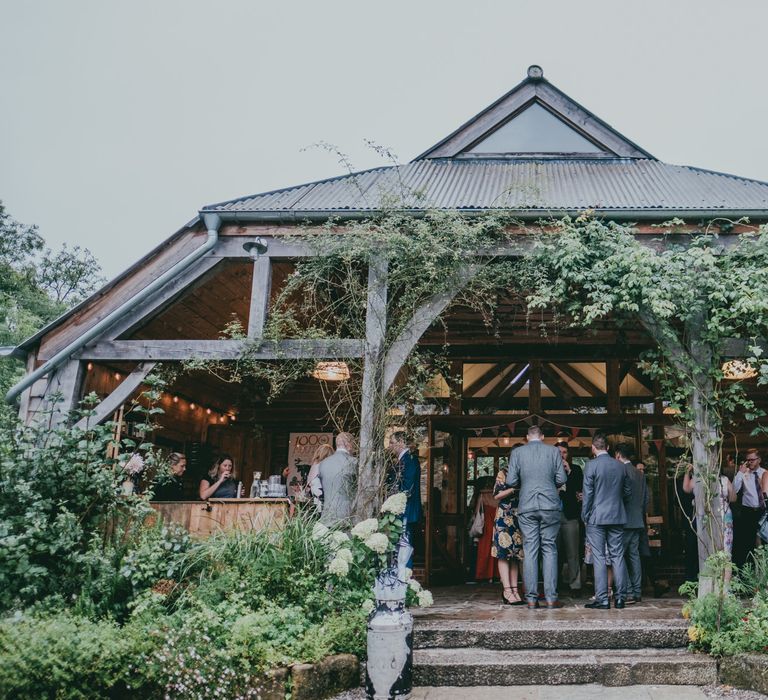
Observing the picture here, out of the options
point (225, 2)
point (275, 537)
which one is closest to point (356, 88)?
point (225, 2)

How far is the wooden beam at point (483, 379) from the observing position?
1025 centimetres

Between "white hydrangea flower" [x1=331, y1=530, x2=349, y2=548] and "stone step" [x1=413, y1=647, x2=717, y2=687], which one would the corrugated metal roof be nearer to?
"white hydrangea flower" [x1=331, y1=530, x2=349, y2=548]

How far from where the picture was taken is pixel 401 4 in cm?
1902

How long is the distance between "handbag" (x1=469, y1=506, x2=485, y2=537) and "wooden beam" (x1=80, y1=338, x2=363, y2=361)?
13.3 ft

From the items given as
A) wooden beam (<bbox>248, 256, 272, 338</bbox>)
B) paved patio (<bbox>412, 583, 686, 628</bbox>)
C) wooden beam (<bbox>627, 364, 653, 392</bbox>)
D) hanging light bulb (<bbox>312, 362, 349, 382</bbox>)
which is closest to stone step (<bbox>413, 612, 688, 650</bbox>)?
paved patio (<bbox>412, 583, 686, 628</bbox>)

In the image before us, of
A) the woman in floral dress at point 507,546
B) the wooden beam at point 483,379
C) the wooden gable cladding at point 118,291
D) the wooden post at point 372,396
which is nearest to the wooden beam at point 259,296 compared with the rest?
the wooden gable cladding at point 118,291

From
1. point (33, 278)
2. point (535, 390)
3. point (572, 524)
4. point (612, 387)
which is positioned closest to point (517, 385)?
point (535, 390)

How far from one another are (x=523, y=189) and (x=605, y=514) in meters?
3.22

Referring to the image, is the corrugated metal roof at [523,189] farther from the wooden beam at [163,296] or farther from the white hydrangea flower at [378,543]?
the white hydrangea flower at [378,543]

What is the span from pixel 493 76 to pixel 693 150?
1500 cm

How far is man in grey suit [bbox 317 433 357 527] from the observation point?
5949 mm

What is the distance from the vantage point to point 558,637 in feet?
16.3

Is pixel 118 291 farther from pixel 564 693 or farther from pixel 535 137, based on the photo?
pixel 535 137

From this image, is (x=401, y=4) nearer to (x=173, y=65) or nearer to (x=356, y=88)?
(x=173, y=65)
